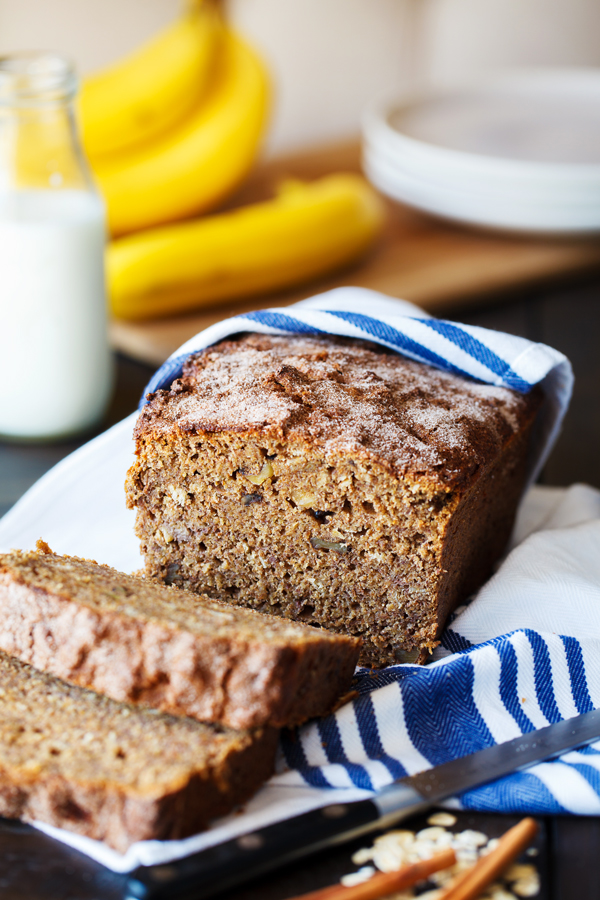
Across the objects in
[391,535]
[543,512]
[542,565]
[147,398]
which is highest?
[147,398]

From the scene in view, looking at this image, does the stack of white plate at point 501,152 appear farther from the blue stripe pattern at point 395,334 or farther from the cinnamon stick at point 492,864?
the cinnamon stick at point 492,864

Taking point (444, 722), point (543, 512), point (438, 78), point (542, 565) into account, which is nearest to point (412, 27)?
point (438, 78)

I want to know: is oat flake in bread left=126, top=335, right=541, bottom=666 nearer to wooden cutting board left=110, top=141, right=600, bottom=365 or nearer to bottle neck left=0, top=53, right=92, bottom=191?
bottle neck left=0, top=53, right=92, bottom=191

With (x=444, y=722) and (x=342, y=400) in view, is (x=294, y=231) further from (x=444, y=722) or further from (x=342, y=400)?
(x=444, y=722)

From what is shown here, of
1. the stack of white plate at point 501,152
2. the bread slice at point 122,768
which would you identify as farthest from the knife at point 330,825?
the stack of white plate at point 501,152

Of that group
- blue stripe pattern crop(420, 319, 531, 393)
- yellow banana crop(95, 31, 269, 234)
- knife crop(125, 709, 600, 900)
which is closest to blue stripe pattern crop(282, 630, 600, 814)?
knife crop(125, 709, 600, 900)

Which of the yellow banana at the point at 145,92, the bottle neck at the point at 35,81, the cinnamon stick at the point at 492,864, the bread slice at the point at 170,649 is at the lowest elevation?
the cinnamon stick at the point at 492,864

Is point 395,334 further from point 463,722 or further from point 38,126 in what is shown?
point 38,126

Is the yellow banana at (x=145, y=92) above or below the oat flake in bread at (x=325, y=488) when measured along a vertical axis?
above
